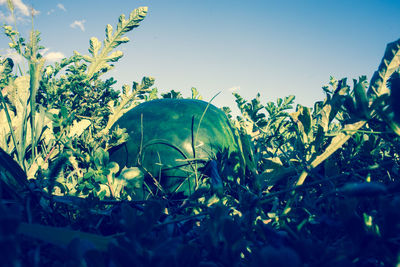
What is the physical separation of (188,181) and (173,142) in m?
0.42

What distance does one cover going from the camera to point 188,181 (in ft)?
5.47

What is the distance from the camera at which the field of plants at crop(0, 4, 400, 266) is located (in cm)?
62

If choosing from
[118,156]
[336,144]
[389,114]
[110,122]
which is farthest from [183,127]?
[389,114]

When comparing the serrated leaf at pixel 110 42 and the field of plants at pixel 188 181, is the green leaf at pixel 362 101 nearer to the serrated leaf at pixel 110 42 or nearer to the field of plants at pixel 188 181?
the field of plants at pixel 188 181

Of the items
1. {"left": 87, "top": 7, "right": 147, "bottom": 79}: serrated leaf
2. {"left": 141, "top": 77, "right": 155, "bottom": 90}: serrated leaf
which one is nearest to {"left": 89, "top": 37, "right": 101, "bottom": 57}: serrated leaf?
{"left": 87, "top": 7, "right": 147, "bottom": 79}: serrated leaf

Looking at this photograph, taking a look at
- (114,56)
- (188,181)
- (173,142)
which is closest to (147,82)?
(114,56)

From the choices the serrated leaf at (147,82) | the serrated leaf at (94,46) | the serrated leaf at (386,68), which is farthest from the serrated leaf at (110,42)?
the serrated leaf at (386,68)

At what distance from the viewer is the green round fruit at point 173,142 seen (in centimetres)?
191

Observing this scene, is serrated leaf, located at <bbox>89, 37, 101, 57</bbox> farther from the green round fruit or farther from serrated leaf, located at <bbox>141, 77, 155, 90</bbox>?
the green round fruit

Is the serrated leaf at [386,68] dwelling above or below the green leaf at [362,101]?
above

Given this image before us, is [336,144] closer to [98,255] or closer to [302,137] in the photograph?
[302,137]

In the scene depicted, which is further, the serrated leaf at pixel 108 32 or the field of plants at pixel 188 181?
the serrated leaf at pixel 108 32

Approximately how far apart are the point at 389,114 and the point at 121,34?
1819mm

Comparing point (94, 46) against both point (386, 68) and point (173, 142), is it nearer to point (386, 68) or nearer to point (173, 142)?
point (173, 142)
